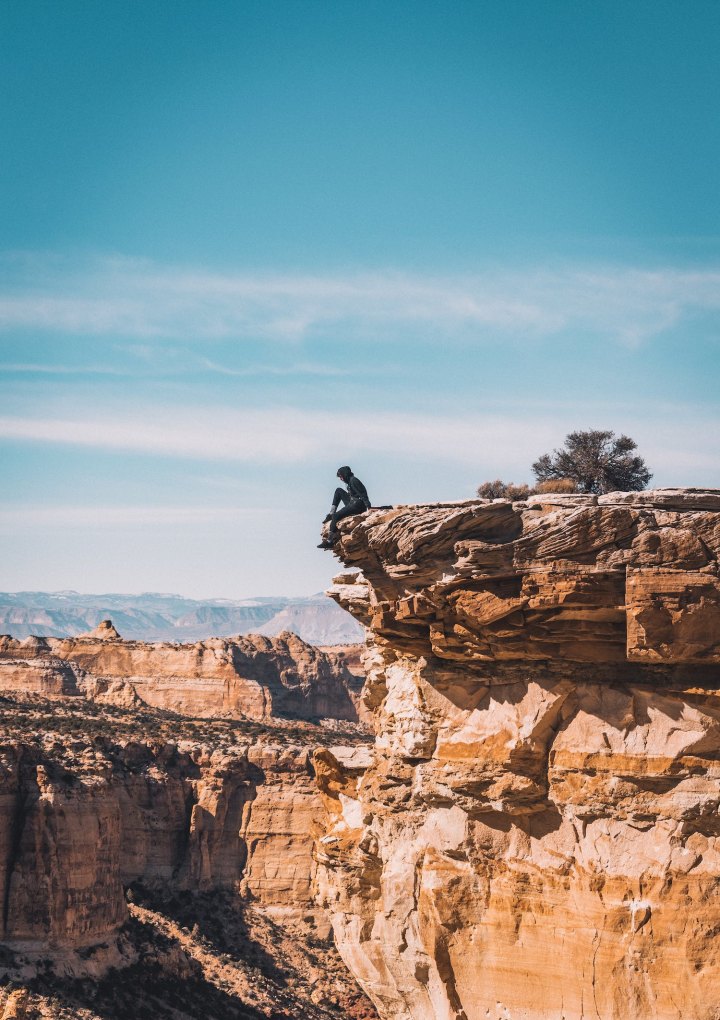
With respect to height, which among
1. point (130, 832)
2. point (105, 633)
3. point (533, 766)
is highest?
point (533, 766)

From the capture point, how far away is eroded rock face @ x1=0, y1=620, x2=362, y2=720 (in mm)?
96688

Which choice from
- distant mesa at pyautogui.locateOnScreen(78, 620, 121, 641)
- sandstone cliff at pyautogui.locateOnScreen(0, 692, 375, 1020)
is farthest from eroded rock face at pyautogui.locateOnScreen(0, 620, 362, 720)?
sandstone cliff at pyautogui.locateOnScreen(0, 692, 375, 1020)

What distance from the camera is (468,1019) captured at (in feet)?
55.0

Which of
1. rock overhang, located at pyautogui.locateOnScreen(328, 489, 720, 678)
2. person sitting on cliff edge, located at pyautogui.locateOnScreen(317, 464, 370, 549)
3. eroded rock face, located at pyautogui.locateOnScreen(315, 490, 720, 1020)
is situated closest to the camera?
rock overhang, located at pyautogui.locateOnScreen(328, 489, 720, 678)

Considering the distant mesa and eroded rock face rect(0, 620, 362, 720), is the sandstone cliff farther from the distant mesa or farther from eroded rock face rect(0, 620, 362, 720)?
the distant mesa

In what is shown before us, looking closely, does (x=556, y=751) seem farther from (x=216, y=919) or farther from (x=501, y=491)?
(x=216, y=919)

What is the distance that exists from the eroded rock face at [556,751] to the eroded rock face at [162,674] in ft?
260

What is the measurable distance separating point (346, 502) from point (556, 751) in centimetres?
455

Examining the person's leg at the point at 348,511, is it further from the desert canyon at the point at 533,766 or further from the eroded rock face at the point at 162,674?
the eroded rock face at the point at 162,674

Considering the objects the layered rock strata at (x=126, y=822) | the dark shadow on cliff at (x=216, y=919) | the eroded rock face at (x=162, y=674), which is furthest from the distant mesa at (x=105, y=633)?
the dark shadow on cliff at (x=216, y=919)

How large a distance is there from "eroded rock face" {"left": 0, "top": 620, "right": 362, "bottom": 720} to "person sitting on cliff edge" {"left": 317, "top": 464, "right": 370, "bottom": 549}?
78293 mm

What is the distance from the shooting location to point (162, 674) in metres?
103

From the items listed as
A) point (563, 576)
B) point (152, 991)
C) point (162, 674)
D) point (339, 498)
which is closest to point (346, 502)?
point (339, 498)

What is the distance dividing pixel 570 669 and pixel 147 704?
281 feet
